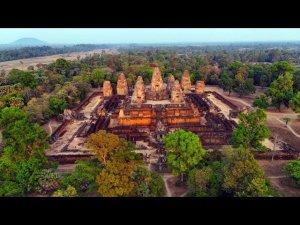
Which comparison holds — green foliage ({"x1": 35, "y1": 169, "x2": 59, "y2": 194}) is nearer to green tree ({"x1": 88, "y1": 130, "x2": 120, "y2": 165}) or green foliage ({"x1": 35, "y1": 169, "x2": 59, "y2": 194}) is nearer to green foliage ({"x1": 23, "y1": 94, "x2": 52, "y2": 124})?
green tree ({"x1": 88, "y1": 130, "x2": 120, "y2": 165})

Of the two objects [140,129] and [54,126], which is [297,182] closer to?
[140,129]

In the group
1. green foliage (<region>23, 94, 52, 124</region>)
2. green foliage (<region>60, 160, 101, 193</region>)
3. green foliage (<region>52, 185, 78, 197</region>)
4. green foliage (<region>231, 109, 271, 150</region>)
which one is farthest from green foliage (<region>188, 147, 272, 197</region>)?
green foliage (<region>23, 94, 52, 124</region>)

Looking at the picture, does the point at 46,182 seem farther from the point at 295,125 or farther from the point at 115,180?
the point at 295,125

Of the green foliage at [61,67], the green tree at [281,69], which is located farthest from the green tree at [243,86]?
the green foliage at [61,67]

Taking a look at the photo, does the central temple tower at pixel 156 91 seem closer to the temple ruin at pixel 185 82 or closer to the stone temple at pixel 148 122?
the stone temple at pixel 148 122

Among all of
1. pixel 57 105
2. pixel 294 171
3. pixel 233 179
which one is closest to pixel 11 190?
pixel 233 179

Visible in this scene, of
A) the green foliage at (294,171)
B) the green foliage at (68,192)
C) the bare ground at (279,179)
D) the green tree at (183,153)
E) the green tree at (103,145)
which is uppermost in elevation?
the green tree at (103,145)
